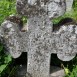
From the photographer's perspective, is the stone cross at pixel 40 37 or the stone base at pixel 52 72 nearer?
the stone cross at pixel 40 37

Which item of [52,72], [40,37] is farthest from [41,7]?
[52,72]

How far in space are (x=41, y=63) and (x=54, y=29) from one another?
52cm

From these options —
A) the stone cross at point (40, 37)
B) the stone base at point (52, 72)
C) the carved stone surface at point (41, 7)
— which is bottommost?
the stone base at point (52, 72)

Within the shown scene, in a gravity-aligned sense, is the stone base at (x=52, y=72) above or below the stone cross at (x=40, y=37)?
below

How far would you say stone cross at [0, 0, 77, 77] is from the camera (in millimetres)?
4727

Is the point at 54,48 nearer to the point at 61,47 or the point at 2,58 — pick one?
the point at 61,47

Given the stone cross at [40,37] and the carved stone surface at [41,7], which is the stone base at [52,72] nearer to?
the stone cross at [40,37]

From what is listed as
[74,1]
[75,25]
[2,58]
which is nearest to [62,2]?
[75,25]

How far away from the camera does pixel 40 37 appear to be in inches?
196

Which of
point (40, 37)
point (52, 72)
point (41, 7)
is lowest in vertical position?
point (52, 72)

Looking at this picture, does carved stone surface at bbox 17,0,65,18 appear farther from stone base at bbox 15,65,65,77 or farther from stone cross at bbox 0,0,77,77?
stone base at bbox 15,65,65,77

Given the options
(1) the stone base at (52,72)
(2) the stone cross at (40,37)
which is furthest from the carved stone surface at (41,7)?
(1) the stone base at (52,72)

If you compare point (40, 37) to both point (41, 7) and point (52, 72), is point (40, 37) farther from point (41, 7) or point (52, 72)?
point (52, 72)

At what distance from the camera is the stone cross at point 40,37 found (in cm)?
473
